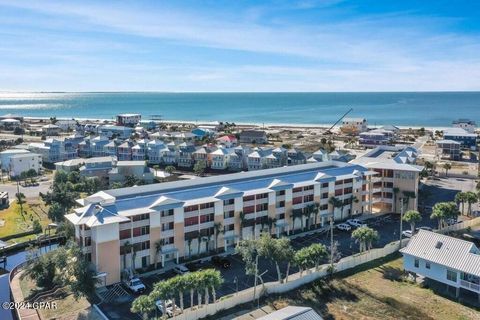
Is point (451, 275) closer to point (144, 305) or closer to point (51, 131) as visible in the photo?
point (144, 305)

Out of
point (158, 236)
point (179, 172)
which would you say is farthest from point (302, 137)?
point (158, 236)

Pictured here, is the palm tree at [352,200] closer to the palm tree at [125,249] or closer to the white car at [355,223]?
the white car at [355,223]

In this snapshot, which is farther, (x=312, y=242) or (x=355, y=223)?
(x=355, y=223)

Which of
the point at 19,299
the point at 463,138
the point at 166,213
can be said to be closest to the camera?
the point at 19,299

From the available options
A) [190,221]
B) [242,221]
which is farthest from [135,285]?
[242,221]

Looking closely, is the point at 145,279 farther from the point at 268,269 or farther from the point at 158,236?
the point at 268,269
